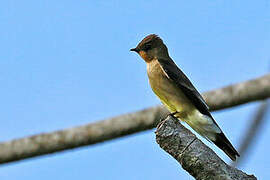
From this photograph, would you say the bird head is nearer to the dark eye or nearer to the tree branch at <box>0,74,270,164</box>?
the dark eye

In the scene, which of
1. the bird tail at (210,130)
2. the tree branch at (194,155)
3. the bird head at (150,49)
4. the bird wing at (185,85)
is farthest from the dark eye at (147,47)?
the tree branch at (194,155)

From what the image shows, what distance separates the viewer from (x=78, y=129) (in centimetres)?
691

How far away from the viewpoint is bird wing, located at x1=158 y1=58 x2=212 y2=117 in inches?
231

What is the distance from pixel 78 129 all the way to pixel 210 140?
1675mm

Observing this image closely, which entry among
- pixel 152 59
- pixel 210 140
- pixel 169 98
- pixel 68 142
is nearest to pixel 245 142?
pixel 210 140

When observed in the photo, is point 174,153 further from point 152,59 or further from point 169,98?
point 152,59

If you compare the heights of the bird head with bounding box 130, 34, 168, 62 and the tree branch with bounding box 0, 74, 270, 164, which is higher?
the bird head with bounding box 130, 34, 168, 62

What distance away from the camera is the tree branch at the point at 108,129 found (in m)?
6.71

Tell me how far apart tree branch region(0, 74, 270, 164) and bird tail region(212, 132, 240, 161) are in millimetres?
1085

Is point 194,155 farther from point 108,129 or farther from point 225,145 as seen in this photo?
point 108,129

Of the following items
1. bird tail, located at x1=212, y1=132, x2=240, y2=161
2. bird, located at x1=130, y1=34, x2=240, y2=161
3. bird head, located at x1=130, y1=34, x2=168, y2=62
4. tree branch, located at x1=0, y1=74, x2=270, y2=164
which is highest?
bird head, located at x1=130, y1=34, x2=168, y2=62

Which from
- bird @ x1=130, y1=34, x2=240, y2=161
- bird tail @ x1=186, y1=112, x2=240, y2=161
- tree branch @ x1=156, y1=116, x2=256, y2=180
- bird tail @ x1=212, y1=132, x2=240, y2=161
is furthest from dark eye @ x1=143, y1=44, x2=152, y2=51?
tree branch @ x1=156, y1=116, x2=256, y2=180

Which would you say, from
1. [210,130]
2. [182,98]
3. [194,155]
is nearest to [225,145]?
[210,130]

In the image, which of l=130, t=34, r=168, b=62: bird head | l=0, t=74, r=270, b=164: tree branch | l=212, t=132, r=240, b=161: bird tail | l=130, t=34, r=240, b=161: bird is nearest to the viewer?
l=212, t=132, r=240, b=161: bird tail
